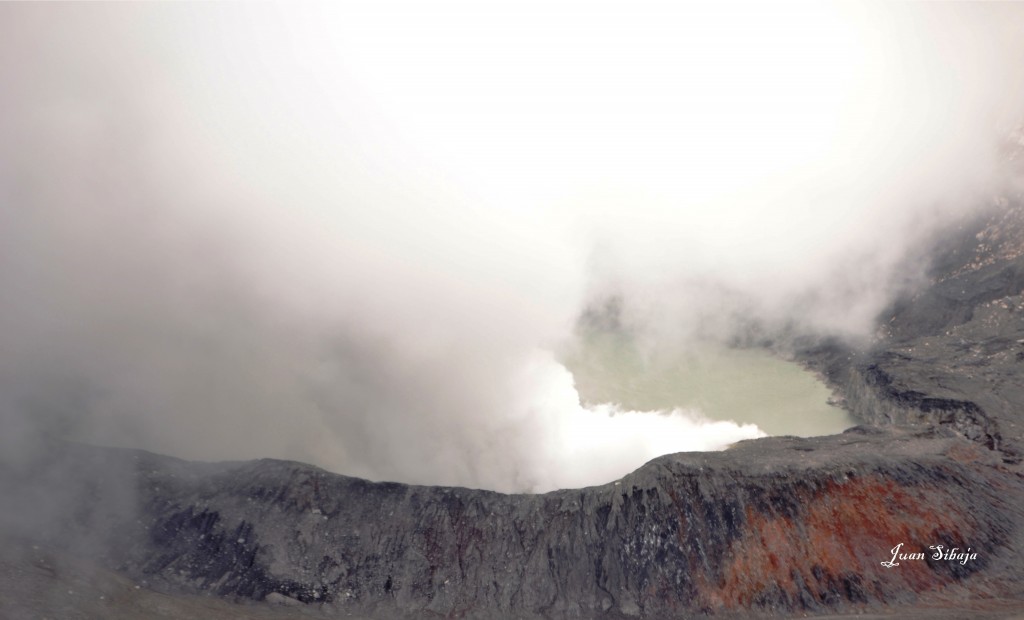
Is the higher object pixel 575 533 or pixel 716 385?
pixel 716 385

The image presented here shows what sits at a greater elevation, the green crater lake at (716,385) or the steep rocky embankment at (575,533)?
the green crater lake at (716,385)

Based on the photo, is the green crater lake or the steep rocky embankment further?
the green crater lake

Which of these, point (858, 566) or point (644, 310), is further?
point (644, 310)

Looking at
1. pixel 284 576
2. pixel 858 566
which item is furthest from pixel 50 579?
pixel 858 566

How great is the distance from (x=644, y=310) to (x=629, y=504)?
39644 millimetres

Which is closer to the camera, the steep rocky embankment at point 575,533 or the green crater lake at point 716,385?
the steep rocky embankment at point 575,533

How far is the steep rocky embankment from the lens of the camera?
2466cm

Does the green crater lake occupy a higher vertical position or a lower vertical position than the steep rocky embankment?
higher

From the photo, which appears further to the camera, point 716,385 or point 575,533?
point 716,385

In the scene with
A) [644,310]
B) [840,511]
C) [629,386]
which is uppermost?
[644,310]

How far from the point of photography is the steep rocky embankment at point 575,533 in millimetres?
24656

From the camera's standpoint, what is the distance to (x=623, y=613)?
24.8 m

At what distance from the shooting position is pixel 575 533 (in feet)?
90.1

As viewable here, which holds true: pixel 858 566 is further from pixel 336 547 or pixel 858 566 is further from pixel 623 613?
pixel 336 547
